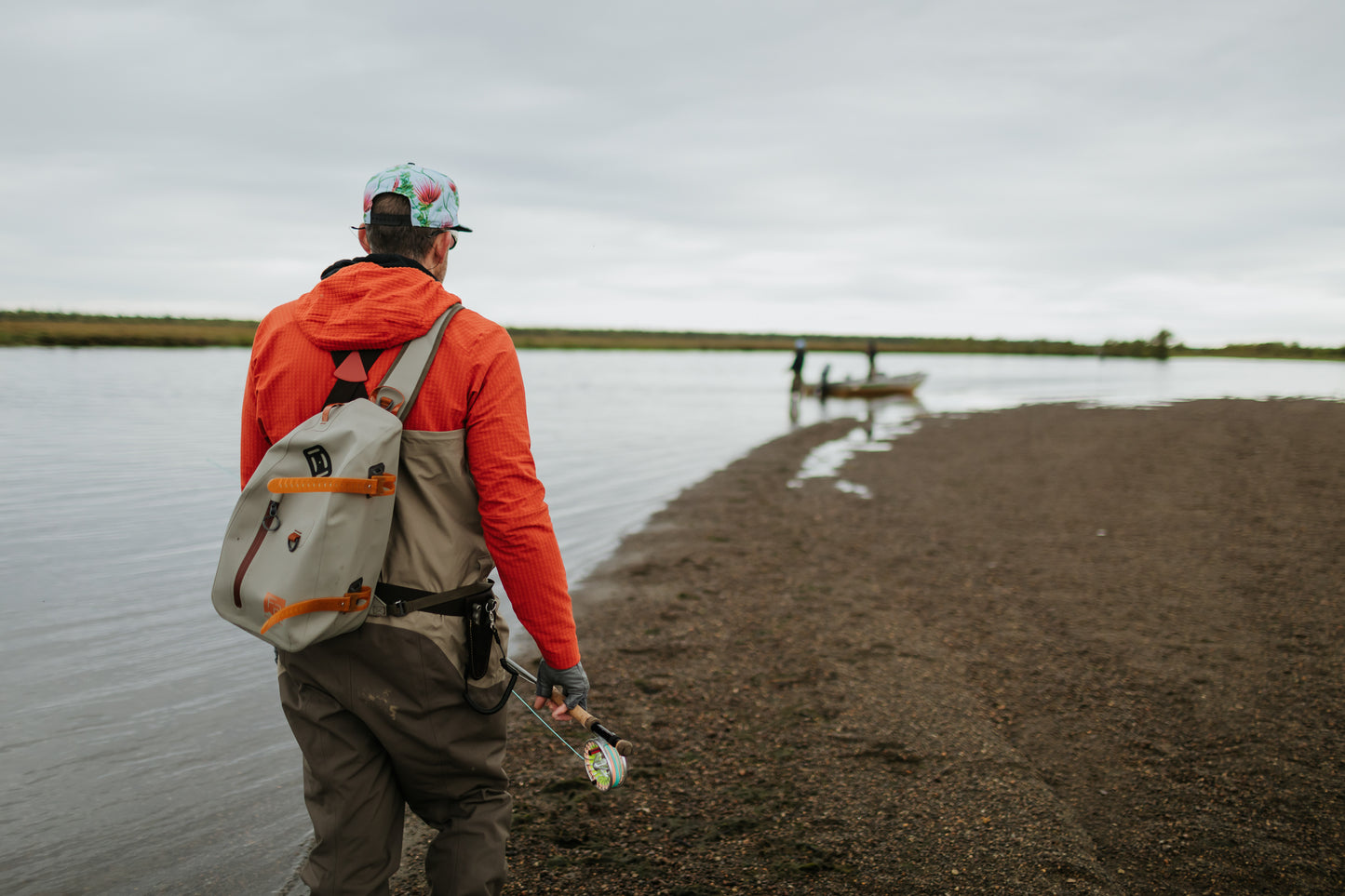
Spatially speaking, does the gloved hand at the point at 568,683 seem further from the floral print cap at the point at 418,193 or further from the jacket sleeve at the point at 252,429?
the floral print cap at the point at 418,193

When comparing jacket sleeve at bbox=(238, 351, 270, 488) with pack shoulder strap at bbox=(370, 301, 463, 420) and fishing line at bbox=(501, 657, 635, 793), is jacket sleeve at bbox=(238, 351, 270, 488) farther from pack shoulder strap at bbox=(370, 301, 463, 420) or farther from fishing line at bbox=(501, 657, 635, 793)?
fishing line at bbox=(501, 657, 635, 793)

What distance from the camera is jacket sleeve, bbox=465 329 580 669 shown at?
2047 mm

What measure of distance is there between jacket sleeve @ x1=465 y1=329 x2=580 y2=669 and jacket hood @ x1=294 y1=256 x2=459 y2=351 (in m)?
0.19

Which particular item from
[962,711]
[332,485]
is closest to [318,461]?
[332,485]

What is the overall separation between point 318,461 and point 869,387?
37633 millimetres

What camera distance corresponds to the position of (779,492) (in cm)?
1343

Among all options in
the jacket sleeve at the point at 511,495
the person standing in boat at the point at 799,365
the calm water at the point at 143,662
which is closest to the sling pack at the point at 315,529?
the jacket sleeve at the point at 511,495

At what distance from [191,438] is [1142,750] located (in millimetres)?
18503

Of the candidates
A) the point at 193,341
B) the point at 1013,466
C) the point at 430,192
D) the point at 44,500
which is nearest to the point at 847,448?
the point at 1013,466

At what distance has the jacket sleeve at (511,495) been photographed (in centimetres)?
205

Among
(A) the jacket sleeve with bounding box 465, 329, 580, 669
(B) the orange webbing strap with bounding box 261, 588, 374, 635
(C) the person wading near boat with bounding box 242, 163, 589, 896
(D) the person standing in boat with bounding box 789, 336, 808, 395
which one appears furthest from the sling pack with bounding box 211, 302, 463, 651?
(D) the person standing in boat with bounding box 789, 336, 808, 395

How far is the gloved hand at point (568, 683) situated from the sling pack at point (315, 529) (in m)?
0.55

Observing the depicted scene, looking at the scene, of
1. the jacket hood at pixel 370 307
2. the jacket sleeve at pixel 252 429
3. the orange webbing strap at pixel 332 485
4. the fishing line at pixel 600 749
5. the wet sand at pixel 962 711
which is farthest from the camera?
the wet sand at pixel 962 711

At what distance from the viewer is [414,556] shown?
2.04 meters
